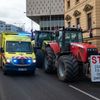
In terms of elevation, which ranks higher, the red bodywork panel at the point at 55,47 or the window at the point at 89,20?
the window at the point at 89,20

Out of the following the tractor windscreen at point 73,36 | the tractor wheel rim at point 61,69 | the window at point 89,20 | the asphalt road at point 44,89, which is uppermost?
the window at point 89,20

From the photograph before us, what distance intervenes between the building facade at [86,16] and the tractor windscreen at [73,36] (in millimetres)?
11669

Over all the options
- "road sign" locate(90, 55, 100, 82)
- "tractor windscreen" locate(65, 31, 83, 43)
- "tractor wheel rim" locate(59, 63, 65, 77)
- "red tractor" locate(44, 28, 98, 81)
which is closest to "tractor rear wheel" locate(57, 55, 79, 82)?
"red tractor" locate(44, 28, 98, 81)

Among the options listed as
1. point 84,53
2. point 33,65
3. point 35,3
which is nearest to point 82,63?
point 84,53

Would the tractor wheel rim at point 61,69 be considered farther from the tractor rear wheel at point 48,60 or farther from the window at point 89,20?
the window at point 89,20

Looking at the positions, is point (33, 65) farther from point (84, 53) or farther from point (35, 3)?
point (35, 3)

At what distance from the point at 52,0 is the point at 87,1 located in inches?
2962

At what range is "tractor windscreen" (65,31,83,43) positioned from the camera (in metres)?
20.3

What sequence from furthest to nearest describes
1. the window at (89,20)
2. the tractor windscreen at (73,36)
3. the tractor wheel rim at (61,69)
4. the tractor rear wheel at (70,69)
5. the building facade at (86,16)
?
the window at (89,20)
the building facade at (86,16)
the tractor windscreen at (73,36)
the tractor wheel rim at (61,69)
the tractor rear wheel at (70,69)

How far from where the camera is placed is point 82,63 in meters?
18.4

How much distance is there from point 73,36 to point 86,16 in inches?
771

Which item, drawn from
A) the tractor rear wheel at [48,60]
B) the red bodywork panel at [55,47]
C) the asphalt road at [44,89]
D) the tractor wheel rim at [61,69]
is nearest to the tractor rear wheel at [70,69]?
the tractor wheel rim at [61,69]

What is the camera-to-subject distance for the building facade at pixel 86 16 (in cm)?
3672

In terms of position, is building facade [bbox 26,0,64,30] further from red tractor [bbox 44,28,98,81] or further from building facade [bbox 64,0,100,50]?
red tractor [bbox 44,28,98,81]
